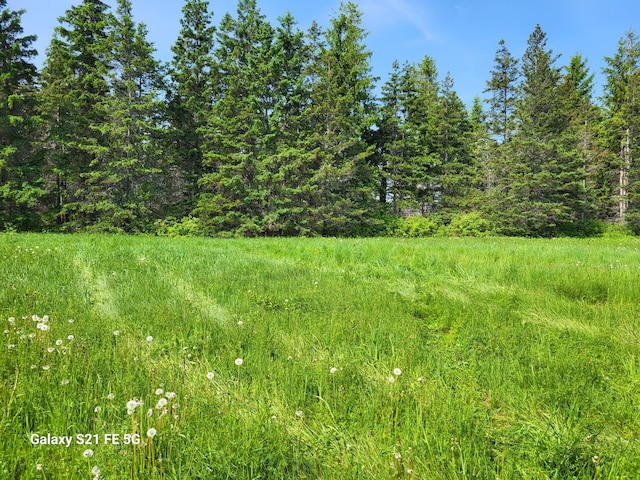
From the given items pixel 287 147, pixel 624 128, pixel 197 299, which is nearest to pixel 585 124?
pixel 624 128

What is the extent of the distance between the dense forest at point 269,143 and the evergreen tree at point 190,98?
0.13 m

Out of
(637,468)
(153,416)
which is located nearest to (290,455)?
(153,416)

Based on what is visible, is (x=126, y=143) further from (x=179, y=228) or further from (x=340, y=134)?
(x=340, y=134)

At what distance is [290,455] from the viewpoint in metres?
1.82

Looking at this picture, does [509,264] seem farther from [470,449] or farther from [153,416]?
[153,416]

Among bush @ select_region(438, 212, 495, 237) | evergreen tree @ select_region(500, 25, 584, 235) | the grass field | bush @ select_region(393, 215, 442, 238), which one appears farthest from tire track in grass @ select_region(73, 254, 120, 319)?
evergreen tree @ select_region(500, 25, 584, 235)

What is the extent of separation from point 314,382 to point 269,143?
22.9 meters

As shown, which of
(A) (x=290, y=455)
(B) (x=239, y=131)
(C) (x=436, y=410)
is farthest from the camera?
(B) (x=239, y=131)

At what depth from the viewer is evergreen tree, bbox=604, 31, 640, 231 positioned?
28.6m

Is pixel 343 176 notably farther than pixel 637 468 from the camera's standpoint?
Yes

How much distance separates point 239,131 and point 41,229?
618 inches

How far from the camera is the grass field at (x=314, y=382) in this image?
1.74 m

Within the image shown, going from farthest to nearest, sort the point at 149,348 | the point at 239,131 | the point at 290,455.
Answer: the point at 239,131 < the point at 149,348 < the point at 290,455

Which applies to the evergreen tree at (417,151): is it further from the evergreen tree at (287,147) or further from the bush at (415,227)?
the evergreen tree at (287,147)
